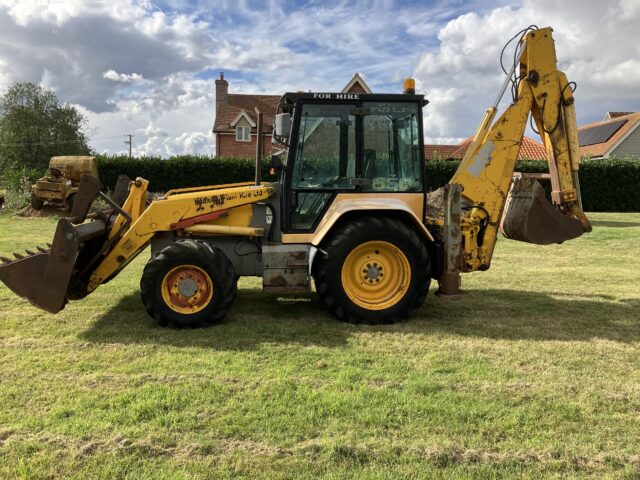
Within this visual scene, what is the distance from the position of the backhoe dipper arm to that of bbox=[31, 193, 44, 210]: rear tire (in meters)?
17.7

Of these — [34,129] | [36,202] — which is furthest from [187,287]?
[34,129]

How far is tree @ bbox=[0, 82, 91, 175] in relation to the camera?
152ft

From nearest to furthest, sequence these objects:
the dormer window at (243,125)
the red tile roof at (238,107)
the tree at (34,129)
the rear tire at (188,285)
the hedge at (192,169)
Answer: the rear tire at (188,285), the hedge at (192,169), the dormer window at (243,125), the red tile roof at (238,107), the tree at (34,129)

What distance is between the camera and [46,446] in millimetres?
2979

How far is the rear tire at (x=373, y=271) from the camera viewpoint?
5.49 meters

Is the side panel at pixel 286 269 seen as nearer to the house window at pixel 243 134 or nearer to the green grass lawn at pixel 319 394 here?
the green grass lawn at pixel 319 394

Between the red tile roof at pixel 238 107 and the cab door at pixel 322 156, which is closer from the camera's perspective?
the cab door at pixel 322 156

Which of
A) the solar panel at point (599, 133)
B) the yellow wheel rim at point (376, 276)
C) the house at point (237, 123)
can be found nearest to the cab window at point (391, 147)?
the yellow wheel rim at point (376, 276)

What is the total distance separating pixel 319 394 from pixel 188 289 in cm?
224

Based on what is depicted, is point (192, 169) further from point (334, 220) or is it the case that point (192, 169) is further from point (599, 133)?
point (599, 133)

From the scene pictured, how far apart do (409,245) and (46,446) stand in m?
3.74

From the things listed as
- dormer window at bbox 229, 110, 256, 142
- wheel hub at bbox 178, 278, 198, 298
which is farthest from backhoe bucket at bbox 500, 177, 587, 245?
dormer window at bbox 229, 110, 256, 142

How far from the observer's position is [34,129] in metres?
47.5

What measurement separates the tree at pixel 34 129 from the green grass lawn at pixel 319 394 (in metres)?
46.7
